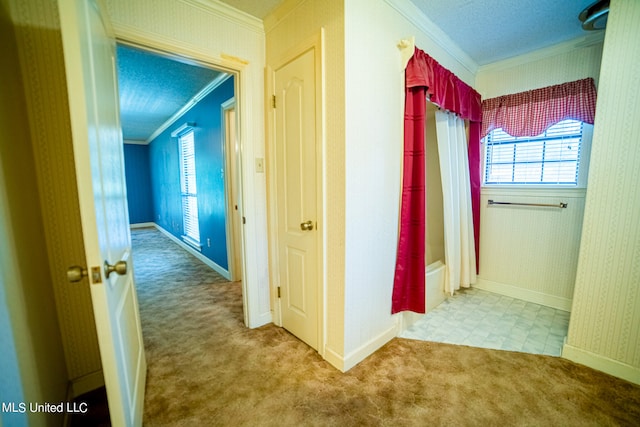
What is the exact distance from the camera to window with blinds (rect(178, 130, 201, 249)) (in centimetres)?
436

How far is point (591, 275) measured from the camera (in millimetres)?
1678

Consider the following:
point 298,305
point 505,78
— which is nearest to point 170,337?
point 298,305

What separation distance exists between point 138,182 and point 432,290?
8.32 m

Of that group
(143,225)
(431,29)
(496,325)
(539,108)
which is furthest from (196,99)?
(143,225)

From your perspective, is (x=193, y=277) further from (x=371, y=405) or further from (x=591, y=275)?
(x=591, y=275)

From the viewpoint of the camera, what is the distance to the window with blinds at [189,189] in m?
4.36

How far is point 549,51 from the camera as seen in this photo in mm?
2410

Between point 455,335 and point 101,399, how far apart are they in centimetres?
242

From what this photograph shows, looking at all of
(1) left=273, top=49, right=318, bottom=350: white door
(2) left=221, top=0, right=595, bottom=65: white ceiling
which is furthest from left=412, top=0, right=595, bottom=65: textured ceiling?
(1) left=273, top=49, right=318, bottom=350: white door

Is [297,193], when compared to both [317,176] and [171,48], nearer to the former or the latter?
[317,176]

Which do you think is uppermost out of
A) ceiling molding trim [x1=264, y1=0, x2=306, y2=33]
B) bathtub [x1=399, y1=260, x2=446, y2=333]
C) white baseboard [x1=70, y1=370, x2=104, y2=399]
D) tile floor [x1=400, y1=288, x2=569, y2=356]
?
ceiling molding trim [x1=264, y1=0, x2=306, y2=33]

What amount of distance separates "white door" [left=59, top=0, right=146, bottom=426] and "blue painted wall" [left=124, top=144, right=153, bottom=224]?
7.60 metres

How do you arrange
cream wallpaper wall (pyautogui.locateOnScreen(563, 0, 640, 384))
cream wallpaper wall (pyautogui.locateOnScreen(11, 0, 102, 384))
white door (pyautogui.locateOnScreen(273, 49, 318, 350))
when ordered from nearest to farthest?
1. cream wallpaper wall (pyautogui.locateOnScreen(11, 0, 102, 384))
2. cream wallpaper wall (pyautogui.locateOnScreen(563, 0, 640, 384))
3. white door (pyautogui.locateOnScreen(273, 49, 318, 350))

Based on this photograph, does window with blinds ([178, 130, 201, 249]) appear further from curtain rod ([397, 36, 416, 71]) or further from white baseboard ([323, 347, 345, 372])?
curtain rod ([397, 36, 416, 71])
